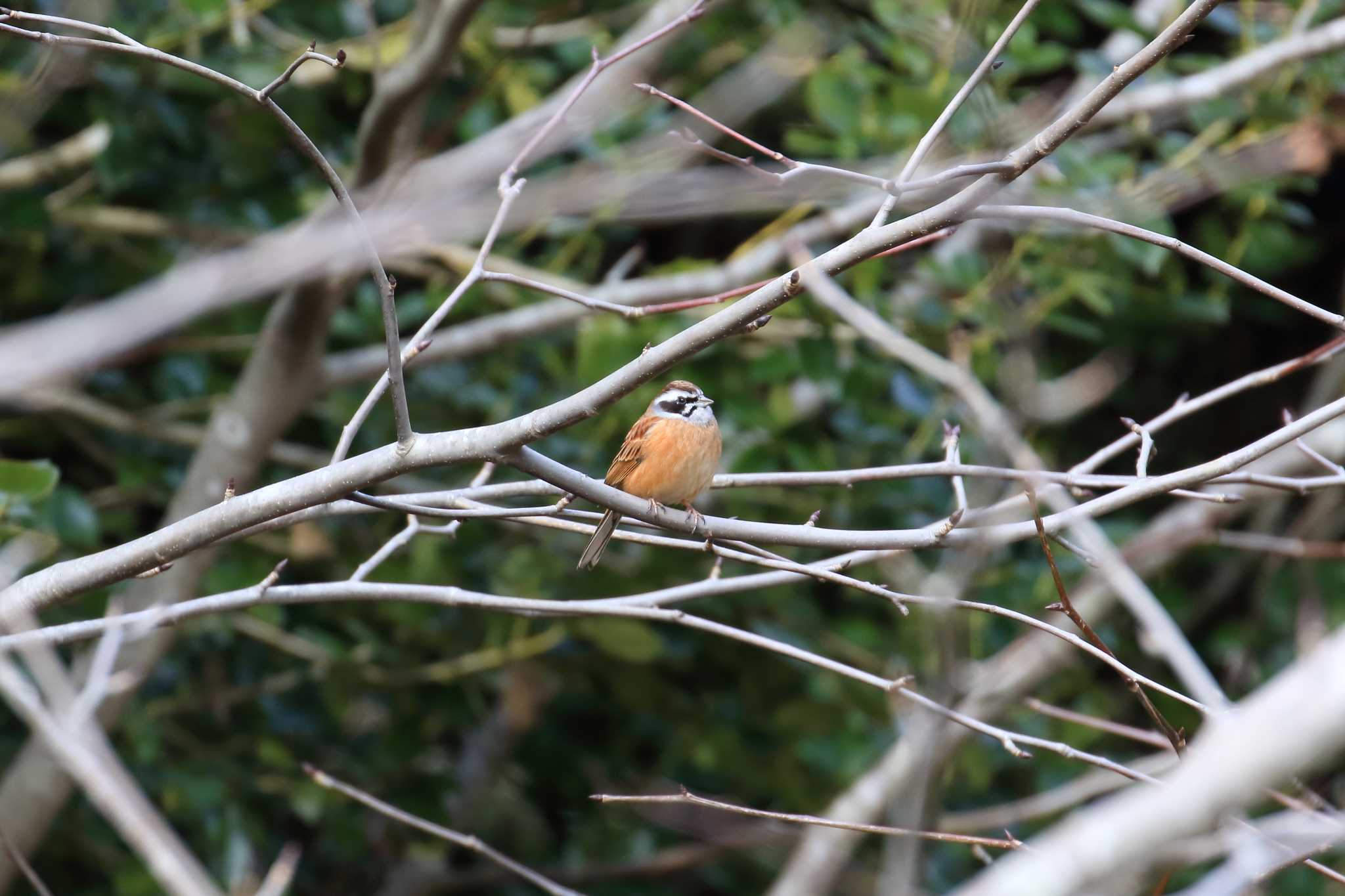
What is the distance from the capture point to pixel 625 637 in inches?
211

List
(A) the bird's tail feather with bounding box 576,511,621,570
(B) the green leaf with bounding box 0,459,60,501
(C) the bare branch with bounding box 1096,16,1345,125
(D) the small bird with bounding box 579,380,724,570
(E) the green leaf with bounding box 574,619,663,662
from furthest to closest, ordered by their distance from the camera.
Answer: (C) the bare branch with bounding box 1096,16,1345,125
(E) the green leaf with bounding box 574,619,663,662
(D) the small bird with bounding box 579,380,724,570
(A) the bird's tail feather with bounding box 576,511,621,570
(B) the green leaf with bounding box 0,459,60,501

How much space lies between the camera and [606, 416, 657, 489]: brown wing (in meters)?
5.01

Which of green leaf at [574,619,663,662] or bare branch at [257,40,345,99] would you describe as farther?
green leaf at [574,619,663,662]

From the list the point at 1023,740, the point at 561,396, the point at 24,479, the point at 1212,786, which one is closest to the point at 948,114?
the point at 1023,740

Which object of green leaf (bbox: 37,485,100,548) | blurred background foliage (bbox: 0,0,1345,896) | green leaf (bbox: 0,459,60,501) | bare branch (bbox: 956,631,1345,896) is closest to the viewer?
bare branch (bbox: 956,631,1345,896)

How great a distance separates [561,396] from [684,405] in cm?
119

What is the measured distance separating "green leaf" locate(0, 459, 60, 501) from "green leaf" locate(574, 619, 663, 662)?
2.17 m

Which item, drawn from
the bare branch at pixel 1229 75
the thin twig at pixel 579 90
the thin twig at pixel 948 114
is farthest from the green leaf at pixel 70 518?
the bare branch at pixel 1229 75

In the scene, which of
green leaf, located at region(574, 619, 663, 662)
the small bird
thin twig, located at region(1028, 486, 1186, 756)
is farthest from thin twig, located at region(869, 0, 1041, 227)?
green leaf, located at region(574, 619, 663, 662)

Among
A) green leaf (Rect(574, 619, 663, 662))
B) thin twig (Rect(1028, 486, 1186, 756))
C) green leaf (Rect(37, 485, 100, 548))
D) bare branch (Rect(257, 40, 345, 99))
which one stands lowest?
green leaf (Rect(574, 619, 663, 662))

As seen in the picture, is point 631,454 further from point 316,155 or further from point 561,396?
point 316,155

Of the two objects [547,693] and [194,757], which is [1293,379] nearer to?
[547,693]

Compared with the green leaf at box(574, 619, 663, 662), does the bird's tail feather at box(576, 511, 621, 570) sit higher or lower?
higher

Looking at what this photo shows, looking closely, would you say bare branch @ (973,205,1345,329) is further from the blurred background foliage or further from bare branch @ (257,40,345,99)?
the blurred background foliage
